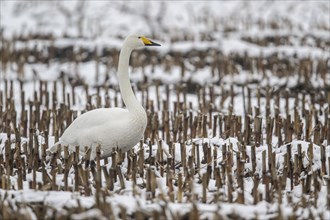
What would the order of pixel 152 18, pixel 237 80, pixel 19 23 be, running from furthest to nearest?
1. pixel 152 18
2. pixel 19 23
3. pixel 237 80

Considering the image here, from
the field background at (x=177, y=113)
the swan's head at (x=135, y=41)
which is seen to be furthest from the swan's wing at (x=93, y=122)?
the swan's head at (x=135, y=41)

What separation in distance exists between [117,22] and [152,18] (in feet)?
5.25

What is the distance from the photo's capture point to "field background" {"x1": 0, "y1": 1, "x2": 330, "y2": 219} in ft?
13.1

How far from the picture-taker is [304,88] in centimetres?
1035

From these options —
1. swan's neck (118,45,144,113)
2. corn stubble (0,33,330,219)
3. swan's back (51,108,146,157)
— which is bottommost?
corn stubble (0,33,330,219)

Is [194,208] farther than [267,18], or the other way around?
[267,18]

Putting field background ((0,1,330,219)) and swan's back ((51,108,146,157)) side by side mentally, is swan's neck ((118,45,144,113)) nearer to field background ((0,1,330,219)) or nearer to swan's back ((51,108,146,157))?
swan's back ((51,108,146,157))

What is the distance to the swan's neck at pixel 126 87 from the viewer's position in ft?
17.5

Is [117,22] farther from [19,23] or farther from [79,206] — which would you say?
[79,206]

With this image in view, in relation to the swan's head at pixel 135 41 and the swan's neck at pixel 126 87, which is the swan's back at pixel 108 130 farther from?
the swan's head at pixel 135 41

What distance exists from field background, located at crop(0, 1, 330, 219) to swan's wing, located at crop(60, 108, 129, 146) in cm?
17

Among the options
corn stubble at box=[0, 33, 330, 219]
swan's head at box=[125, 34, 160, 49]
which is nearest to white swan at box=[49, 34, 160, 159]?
corn stubble at box=[0, 33, 330, 219]

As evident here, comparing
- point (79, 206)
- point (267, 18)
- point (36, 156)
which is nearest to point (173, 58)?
point (36, 156)

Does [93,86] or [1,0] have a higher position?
[1,0]
